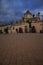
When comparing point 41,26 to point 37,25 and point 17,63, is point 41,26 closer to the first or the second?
point 37,25

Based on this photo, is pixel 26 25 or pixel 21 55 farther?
pixel 26 25

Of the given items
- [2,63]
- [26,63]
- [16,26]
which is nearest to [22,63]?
[26,63]

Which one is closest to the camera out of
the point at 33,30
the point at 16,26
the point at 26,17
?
the point at 33,30

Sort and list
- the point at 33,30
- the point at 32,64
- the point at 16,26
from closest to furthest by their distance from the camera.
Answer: the point at 32,64
the point at 33,30
the point at 16,26

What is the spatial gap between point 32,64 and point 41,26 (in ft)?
78.2

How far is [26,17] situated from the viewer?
3953 cm

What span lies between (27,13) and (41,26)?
11862 mm

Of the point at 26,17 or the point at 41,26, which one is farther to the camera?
the point at 26,17

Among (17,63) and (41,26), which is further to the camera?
(41,26)

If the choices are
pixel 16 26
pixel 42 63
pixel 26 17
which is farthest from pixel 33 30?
pixel 42 63

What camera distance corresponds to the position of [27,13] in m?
39.5

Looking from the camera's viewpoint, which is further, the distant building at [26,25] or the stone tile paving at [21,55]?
the distant building at [26,25]

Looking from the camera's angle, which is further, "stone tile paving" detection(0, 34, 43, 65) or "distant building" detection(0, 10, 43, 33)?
"distant building" detection(0, 10, 43, 33)

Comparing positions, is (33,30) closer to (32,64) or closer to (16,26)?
(16,26)
